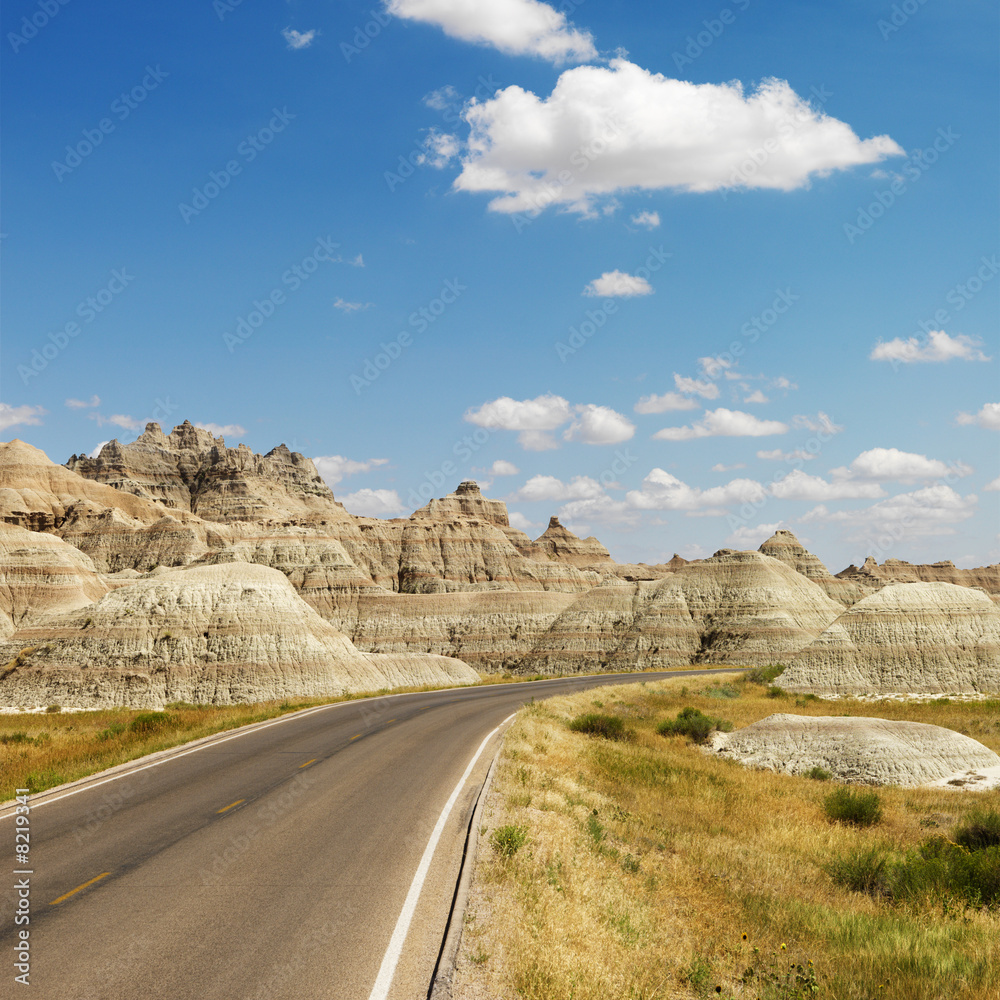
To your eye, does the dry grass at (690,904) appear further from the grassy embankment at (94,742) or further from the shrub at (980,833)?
the grassy embankment at (94,742)

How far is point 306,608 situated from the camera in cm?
6228

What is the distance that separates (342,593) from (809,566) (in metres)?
85.4

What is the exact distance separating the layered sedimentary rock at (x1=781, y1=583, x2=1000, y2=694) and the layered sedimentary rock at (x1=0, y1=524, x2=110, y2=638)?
6944cm

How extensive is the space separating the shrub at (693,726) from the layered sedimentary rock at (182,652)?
2875 cm

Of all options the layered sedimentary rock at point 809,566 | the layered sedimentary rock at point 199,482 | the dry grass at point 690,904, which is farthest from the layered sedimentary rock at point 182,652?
the layered sedimentary rock at point 199,482

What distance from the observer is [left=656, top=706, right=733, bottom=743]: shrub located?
3055cm

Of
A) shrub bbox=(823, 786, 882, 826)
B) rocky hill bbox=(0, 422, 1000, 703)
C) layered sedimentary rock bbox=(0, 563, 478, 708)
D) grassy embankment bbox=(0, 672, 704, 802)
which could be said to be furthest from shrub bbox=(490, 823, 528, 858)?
rocky hill bbox=(0, 422, 1000, 703)

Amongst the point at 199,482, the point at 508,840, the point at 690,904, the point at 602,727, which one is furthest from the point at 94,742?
the point at 199,482

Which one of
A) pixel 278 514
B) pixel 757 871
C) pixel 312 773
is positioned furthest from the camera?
pixel 278 514

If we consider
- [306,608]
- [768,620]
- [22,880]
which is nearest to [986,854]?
[22,880]

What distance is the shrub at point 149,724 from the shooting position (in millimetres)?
23227

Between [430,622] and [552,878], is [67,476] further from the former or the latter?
[552,878]

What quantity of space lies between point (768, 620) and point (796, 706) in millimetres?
44161

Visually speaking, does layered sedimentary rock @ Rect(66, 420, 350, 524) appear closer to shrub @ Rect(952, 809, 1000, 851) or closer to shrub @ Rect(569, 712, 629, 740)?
shrub @ Rect(569, 712, 629, 740)
